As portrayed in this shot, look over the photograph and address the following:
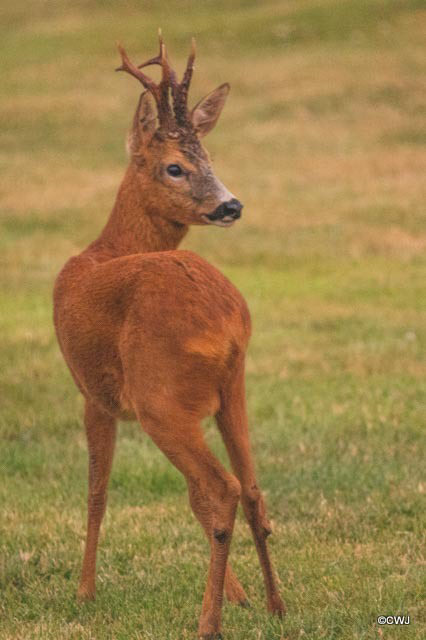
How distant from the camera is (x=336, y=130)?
94.6ft

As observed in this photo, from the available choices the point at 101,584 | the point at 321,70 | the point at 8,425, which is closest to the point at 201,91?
the point at 321,70

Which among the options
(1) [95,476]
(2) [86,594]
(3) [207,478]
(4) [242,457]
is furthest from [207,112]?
(2) [86,594]

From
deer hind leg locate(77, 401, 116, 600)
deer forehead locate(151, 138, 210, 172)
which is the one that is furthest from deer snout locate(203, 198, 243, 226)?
deer hind leg locate(77, 401, 116, 600)

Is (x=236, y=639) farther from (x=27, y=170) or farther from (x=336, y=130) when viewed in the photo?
(x=336, y=130)

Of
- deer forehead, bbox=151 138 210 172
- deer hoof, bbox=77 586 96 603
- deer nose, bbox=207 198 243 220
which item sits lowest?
deer hoof, bbox=77 586 96 603

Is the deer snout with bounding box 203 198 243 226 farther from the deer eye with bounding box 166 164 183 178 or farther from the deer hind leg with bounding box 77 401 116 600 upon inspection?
the deer hind leg with bounding box 77 401 116 600

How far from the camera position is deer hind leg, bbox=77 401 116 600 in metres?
5.95

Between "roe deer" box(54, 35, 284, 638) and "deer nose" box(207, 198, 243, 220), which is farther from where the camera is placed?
"deer nose" box(207, 198, 243, 220)

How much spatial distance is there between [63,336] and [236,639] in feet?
5.03

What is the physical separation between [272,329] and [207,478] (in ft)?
28.2

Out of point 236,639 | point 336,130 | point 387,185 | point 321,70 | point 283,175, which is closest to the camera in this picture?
point 236,639

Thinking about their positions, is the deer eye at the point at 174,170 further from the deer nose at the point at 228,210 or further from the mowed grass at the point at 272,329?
the mowed grass at the point at 272,329

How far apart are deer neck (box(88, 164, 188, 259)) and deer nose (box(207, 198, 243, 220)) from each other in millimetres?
315

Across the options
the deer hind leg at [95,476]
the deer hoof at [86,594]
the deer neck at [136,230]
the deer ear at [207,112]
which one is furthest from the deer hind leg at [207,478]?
the deer ear at [207,112]
